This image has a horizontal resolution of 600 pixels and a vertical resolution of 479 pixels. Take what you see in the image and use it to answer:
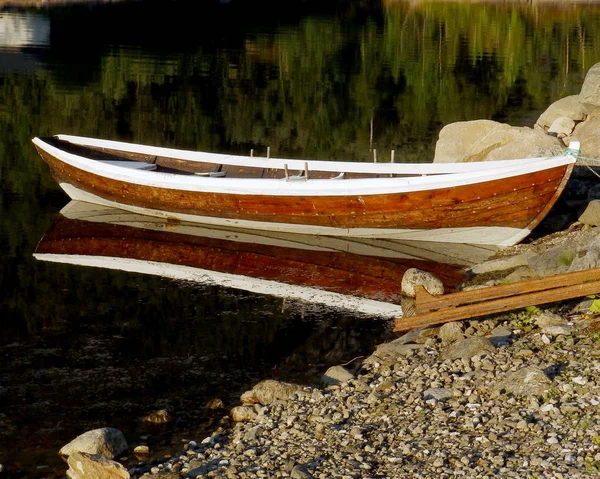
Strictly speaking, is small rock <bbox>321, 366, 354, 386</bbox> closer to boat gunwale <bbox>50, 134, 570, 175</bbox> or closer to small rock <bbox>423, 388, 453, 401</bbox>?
small rock <bbox>423, 388, 453, 401</bbox>

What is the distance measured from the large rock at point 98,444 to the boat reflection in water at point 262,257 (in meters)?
5.30

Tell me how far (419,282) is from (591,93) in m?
11.1

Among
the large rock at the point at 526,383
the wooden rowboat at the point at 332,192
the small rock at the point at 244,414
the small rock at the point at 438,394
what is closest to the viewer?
the large rock at the point at 526,383

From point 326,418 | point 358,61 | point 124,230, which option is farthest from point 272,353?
point 358,61

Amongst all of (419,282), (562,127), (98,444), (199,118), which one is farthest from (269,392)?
(199,118)

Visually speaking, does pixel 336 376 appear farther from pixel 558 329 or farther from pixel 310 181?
pixel 310 181

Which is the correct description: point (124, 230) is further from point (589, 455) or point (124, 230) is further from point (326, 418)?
point (589, 455)

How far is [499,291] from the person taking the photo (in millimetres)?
11133

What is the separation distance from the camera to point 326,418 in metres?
9.66

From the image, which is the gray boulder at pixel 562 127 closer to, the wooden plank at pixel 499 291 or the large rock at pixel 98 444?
the wooden plank at pixel 499 291

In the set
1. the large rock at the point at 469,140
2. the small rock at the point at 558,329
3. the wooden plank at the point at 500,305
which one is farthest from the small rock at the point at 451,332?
the large rock at the point at 469,140

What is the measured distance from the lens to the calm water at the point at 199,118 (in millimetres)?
11625

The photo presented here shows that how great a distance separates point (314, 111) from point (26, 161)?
34.6ft

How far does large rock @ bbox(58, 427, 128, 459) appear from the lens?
30.9 feet
